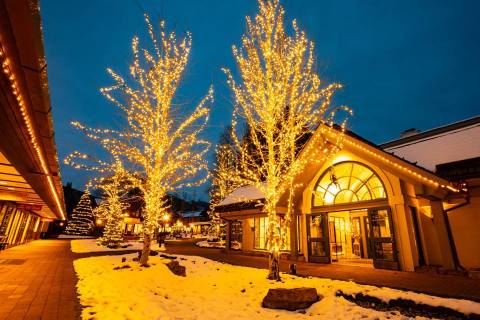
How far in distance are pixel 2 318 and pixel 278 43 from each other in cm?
1000

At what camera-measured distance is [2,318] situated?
4.32 meters

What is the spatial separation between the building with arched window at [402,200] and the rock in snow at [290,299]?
18.1ft

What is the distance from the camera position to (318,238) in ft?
38.9

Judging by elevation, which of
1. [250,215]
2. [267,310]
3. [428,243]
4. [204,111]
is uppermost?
[204,111]

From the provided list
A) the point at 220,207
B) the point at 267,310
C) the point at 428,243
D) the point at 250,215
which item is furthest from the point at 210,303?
the point at 220,207

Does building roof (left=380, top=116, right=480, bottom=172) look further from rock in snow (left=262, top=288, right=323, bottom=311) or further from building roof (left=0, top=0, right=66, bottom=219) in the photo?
building roof (left=0, top=0, right=66, bottom=219)

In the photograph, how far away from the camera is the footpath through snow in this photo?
16.7ft

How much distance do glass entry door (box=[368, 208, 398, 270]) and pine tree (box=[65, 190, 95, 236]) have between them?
40.0 metres

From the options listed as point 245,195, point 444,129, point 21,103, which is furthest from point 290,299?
point 444,129

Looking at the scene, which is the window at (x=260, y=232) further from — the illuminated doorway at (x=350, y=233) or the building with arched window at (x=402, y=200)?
the illuminated doorway at (x=350, y=233)

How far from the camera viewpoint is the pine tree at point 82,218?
3834 cm

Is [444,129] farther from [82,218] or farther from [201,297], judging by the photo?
[82,218]

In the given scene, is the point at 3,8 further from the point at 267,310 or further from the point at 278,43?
the point at 278,43

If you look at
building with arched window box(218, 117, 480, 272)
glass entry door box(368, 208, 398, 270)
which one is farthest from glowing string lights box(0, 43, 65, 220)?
glass entry door box(368, 208, 398, 270)
